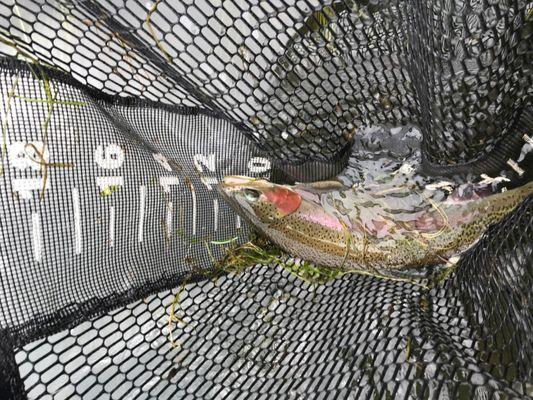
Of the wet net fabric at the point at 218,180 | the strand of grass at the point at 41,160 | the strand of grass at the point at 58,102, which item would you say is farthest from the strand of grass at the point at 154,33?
the strand of grass at the point at 41,160

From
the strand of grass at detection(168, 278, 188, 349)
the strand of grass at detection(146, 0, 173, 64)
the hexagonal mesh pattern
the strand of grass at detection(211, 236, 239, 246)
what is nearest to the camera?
the hexagonal mesh pattern

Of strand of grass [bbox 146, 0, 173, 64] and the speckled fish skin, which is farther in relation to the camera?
the speckled fish skin

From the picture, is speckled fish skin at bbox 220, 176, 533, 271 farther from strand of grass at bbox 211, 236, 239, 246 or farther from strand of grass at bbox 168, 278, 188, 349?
strand of grass at bbox 168, 278, 188, 349

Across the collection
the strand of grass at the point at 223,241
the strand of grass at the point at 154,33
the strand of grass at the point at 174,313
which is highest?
the strand of grass at the point at 154,33

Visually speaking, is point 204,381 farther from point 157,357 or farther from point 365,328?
point 365,328

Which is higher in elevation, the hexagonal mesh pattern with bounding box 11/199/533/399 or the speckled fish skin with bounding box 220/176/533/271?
the speckled fish skin with bounding box 220/176/533/271

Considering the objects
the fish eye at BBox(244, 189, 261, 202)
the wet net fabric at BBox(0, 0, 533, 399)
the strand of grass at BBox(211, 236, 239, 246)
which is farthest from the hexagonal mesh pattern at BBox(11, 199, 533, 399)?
the fish eye at BBox(244, 189, 261, 202)

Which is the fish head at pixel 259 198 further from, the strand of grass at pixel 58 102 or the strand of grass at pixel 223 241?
the strand of grass at pixel 58 102

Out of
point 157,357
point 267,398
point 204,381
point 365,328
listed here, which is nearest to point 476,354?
point 365,328
